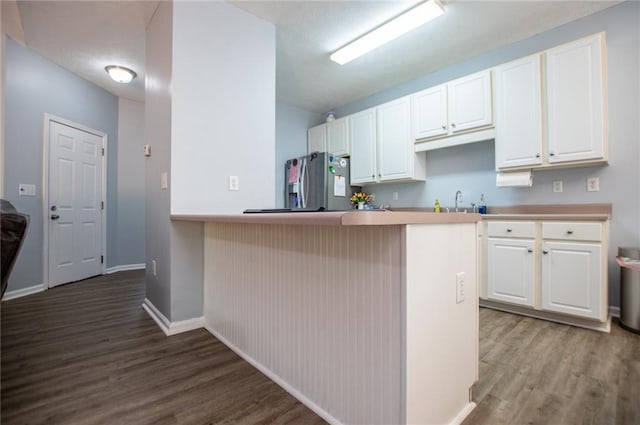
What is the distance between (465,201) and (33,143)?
484 cm

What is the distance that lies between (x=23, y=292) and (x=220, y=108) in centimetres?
298

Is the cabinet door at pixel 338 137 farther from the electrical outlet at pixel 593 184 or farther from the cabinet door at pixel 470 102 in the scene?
the electrical outlet at pixel 593 184

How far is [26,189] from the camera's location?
3.27 m

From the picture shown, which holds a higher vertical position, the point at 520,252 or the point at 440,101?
the point at 440,101

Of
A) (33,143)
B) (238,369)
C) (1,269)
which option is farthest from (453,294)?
(33,143)

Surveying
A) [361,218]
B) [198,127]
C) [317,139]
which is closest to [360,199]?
[317,139]

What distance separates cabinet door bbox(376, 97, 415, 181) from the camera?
354 centimetres

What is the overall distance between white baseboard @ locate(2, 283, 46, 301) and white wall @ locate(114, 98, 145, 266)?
47.3 inches

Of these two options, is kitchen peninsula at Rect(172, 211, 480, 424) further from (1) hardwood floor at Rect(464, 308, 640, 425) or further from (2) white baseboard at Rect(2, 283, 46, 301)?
(2) white baseboard at Rect(2, 283, 46, 301)

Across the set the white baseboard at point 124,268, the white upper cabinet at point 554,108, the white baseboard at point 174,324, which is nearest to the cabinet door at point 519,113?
the white upper cabinet at point 554,108

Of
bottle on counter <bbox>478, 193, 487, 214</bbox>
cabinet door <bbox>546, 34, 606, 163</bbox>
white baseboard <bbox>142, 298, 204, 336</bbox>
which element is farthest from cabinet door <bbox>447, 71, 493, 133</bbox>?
white baseboard <bbox>142, 298, 204, 336</bbox>

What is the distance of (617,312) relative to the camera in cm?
244

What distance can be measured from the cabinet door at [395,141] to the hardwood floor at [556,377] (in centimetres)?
199

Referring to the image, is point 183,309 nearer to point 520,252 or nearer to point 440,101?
point 520,252
